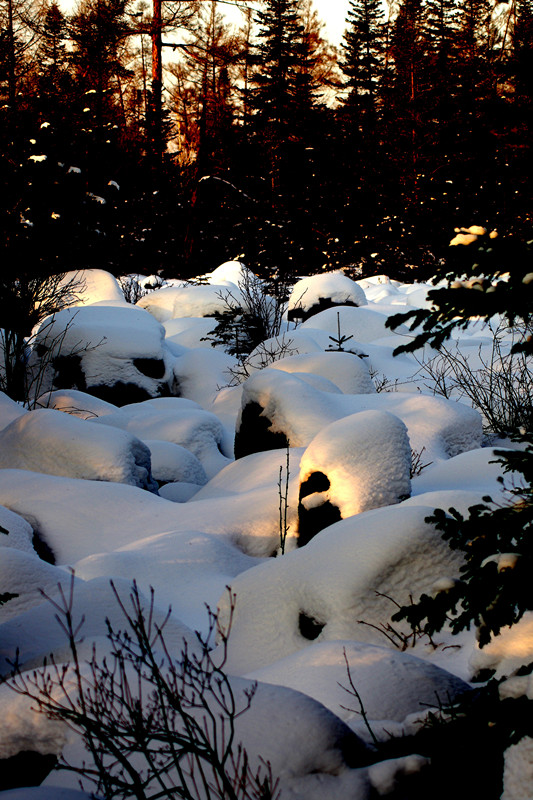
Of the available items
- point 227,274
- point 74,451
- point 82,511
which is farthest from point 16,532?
point 227,274

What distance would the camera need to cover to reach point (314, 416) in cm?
596

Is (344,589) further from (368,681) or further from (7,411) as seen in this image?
(7,411)

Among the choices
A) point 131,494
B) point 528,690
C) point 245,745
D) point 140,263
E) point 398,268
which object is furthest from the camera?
point 398,268

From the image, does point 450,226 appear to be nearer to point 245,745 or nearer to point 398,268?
point 398,268

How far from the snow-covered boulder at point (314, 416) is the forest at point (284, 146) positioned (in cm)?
1119

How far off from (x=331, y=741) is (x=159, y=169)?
19.8m

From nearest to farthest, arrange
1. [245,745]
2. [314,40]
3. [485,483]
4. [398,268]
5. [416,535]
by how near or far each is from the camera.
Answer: [245,745] → [416,535] → [485,483] → [398,268] → [314,40]

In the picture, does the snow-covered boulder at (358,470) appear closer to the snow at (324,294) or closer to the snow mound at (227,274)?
the snow at (324,294)

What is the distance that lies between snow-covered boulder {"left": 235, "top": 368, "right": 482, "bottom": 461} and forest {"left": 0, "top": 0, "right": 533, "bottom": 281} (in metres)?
11.2

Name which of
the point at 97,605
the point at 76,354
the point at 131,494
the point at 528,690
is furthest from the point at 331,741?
the point at 76,354

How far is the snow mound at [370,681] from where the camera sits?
6.98ft

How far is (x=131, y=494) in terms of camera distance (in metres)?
5.23

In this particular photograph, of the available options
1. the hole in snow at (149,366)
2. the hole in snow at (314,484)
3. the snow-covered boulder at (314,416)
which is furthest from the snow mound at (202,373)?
the hole in snow at (314,484)

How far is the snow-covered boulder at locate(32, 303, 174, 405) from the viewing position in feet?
29.8
